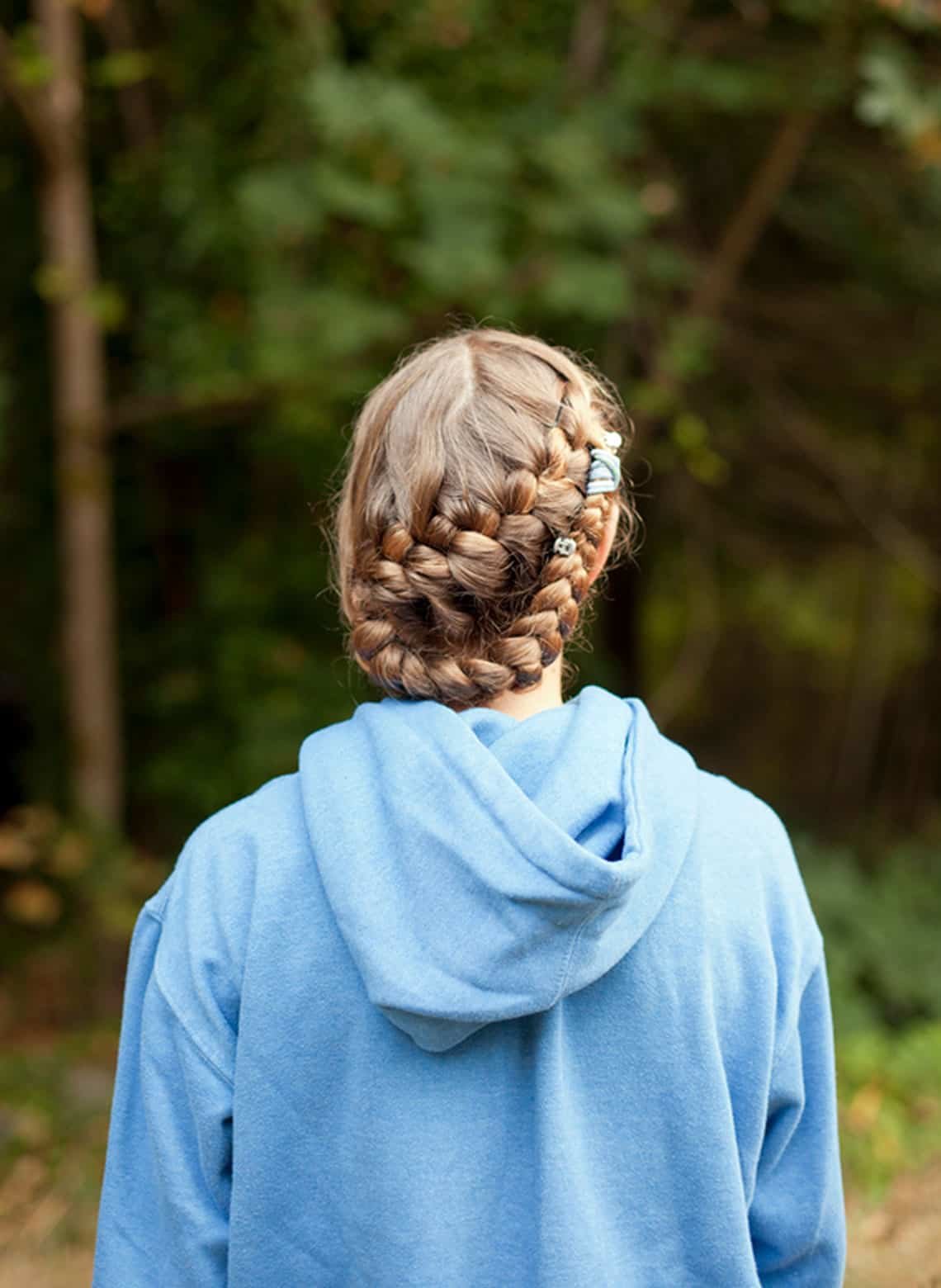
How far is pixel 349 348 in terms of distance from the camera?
398 centimetres

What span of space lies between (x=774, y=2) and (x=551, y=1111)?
4.48 metres

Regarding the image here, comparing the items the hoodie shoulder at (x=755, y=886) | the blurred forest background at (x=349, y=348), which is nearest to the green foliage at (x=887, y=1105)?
the blurred forest background at (x=349, y=348)

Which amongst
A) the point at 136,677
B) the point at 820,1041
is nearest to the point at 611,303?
the point at 820,1041

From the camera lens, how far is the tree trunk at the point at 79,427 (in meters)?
4.74

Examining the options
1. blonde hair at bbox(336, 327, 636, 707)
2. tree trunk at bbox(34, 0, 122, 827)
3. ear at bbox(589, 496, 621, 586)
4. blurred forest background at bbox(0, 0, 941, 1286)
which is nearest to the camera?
blonde hair at bbox(336, 327, 636, 707)

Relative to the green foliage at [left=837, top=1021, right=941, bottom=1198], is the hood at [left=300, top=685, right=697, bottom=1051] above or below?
above

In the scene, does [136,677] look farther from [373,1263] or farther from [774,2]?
[373,1263]

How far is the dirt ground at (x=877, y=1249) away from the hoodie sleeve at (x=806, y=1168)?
832mm

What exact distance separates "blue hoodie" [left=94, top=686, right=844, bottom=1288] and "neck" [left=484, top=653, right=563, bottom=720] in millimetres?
67

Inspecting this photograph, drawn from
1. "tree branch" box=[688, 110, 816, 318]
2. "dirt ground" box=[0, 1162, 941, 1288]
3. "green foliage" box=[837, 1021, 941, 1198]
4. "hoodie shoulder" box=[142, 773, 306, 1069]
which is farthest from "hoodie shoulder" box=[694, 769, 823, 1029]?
"tree branch" box=[688, 110, 816, 318]

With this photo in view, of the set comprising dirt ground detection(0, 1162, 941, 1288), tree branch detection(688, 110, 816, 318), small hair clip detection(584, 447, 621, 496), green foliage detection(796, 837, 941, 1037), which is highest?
tree branch detection(688, 110, 816, 318)

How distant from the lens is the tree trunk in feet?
15.6

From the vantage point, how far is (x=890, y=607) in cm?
1006

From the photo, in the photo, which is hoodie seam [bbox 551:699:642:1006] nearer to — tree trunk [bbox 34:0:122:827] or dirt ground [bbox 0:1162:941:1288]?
dirt ground [bbox 0:1162:941:1288]
